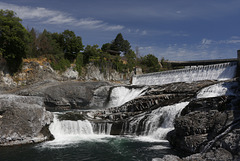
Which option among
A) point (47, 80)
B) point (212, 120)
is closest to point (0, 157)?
point (212, 120)

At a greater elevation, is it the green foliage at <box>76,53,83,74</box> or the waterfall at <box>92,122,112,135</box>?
the green foliage at <box>76,53,83,74</box>

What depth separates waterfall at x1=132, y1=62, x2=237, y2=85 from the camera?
20822 mm

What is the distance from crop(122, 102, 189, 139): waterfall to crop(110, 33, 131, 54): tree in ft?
132

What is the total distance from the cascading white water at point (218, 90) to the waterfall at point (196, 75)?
6.11 metres

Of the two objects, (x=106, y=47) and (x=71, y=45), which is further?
(x=106, y=47)

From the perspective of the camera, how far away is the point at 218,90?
1470 cm

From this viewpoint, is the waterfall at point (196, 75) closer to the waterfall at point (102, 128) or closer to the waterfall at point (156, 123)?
the waterfall at point (156, 123)

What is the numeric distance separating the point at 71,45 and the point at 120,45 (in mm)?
21790

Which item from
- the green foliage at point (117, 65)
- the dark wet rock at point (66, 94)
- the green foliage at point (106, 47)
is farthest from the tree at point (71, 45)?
the green foliage at point (106, 47)

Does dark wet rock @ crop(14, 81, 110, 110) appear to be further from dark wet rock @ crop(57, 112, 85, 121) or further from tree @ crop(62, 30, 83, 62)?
tree @ crop(62, 30, 83, 62)

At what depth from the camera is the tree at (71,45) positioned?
107 feet

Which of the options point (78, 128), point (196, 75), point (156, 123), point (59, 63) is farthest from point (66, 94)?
point (196, 75)

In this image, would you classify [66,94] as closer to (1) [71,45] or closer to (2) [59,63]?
(2) [59,63]

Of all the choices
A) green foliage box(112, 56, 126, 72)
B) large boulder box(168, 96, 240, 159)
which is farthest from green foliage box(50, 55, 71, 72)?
large boulder box(168, 96, 240, 159)
